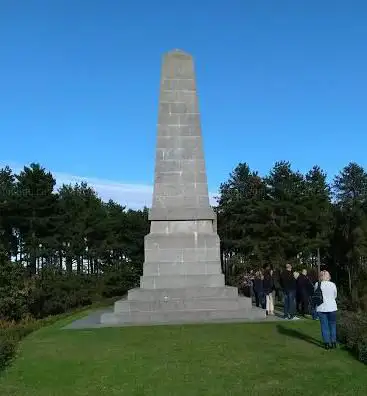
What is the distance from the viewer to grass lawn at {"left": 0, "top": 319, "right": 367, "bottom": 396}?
8039mm

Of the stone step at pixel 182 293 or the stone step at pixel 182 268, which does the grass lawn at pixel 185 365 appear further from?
the stone step at pixel 182 268

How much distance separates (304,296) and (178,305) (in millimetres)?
4152

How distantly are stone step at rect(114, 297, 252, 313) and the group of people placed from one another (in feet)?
4.99

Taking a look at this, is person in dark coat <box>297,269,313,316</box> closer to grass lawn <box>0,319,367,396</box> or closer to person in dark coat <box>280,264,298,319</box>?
person in dark coat <box>280,264,298,319</box>

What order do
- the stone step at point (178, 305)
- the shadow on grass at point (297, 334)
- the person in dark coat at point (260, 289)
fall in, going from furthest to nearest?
the person in dark coat at point (260, 289), the stone step at point (178, 305), the shadow on grass at point (297, 334)

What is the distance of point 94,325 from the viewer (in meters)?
15.8

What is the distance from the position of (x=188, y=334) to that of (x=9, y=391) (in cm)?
542

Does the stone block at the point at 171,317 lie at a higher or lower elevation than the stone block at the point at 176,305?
lower

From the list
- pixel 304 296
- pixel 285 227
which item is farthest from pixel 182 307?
pixel 285 227

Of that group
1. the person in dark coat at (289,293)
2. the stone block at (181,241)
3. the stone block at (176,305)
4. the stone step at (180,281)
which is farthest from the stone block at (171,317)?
the stone block at (181,241)

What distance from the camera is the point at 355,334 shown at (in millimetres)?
10508

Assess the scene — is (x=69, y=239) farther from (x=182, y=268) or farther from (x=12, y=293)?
(x=182, y=268)

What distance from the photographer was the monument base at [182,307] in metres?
16.1

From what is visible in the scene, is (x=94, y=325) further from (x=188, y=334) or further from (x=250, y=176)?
(x=250, y=176)
